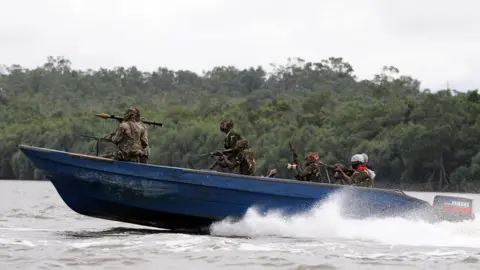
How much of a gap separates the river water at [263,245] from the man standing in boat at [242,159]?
0.89m

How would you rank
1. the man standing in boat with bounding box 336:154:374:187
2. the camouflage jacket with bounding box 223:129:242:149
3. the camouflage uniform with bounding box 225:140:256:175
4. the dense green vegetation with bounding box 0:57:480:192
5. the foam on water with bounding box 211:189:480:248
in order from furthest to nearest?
the dense green vegetation with bounding box 0:57:480:192, the man standing in boat with bounding box 336:154:374:187, the camouflage jacket with bounding box 223:129:242:149, the camouflage uniform with bounding box 225:140:256:175, the foam on water with bounding box 211:189:480:248

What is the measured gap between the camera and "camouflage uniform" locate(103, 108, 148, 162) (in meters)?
19.2

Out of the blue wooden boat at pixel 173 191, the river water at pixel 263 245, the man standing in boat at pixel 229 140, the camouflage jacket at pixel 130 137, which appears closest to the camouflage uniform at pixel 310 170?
the blue wooden boat at pixel 173 191

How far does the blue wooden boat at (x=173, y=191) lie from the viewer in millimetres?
19422

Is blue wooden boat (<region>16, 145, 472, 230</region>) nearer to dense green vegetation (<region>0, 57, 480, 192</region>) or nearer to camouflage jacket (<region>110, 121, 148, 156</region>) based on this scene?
camouflage jacket (<region>110, 121, 148, 156</region>)

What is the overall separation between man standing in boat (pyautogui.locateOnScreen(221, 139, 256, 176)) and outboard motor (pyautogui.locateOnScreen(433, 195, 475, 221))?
3712 mm

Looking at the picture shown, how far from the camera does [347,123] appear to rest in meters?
82.9

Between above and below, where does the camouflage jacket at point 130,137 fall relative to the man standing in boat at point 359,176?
above

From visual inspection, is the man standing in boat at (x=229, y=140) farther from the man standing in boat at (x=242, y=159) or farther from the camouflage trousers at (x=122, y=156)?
the camouflage trousers at (x=122, y=156)

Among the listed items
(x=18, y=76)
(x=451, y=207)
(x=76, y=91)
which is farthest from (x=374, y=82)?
(x=451, y=207)

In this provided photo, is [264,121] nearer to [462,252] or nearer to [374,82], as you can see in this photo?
[374,82]

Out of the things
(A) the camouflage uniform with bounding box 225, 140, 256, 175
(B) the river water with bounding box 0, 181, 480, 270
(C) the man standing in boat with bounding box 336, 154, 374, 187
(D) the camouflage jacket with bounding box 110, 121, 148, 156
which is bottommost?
(B) the river water with bounding box 0, 181, 480, 270

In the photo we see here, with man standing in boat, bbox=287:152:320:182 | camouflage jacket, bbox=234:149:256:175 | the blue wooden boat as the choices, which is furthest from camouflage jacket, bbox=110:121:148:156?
man standing in boat, bbox=287:152:320:182

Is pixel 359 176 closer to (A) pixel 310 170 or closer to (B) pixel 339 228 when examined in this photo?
(A) pixel 310 170
